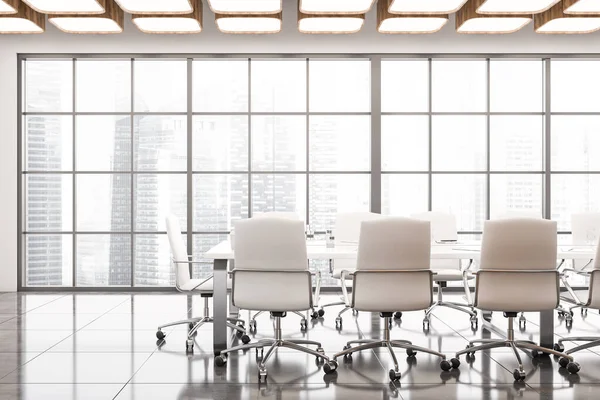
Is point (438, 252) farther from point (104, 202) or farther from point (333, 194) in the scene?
point (104, 202)

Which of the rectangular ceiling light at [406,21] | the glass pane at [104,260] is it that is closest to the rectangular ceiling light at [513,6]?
the rectangular ceiling light at [406,21]

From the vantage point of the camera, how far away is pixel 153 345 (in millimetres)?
5203

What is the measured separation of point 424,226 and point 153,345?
101 inches

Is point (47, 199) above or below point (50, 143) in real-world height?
below

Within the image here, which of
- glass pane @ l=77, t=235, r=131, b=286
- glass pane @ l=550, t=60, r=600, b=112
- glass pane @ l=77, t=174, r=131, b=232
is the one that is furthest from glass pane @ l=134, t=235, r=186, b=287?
glass pane @ l=550, t=60, r=600, b=112

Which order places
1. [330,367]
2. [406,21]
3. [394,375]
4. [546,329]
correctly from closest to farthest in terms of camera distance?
[394,375]
[330,367]
[546,329]
[406,21]

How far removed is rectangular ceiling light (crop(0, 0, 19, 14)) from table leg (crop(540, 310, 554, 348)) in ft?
18.7

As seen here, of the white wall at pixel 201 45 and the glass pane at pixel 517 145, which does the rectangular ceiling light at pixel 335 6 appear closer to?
the white wall at pixel 201 45

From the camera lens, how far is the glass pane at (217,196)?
27.0ft

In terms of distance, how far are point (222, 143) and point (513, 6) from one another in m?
4.18

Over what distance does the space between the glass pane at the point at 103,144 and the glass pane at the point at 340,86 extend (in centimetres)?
258

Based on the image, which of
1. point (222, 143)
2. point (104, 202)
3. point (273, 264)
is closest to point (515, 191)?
point (222, 143)

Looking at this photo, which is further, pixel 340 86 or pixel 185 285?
pixel 340 86

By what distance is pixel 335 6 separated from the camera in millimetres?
5645
